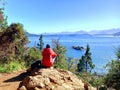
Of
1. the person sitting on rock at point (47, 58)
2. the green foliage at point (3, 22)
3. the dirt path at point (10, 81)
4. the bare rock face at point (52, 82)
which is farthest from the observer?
the green foliage at point (3, 22)

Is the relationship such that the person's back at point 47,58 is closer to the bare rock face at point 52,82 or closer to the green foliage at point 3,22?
the bare rock face at point 52,82

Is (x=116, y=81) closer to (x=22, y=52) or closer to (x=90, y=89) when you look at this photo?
(x=22, y=52)

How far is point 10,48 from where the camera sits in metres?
20.1

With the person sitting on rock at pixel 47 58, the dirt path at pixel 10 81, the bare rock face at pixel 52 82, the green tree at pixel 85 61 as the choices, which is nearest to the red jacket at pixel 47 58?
the person sitting on rock at pixel 47 58

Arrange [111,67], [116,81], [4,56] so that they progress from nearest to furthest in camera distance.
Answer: [4,56] < [116,81] < [111,67]

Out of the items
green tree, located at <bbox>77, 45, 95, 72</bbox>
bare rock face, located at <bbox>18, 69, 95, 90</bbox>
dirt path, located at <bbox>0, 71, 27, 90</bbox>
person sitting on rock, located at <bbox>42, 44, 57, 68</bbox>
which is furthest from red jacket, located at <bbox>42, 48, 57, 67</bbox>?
green tree, located at <bbox>77, 45, 95, 72</bbox>

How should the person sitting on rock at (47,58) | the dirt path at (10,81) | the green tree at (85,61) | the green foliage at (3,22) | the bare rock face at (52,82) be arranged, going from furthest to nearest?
1. the green tree at (85,61)
2. the green foliage at (3,22)
3. the dirt path at (10,81)
4. the person sitting on rock at (47,58)
5. the bare rock face at (52,82)

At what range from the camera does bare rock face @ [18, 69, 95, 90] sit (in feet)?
26.7

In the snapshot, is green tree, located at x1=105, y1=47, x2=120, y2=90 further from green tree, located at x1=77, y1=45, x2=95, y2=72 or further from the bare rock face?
green tree, located at x1=77, y1=45, x2=95, y2=72

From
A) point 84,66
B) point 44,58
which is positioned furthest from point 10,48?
point 84,66

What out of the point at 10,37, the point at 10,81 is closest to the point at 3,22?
the point at 10,37

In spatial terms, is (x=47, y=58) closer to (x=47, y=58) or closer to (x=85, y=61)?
(x=47, y=58)

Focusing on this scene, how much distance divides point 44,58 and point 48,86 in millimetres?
2906

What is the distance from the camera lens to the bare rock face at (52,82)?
8148 mm
